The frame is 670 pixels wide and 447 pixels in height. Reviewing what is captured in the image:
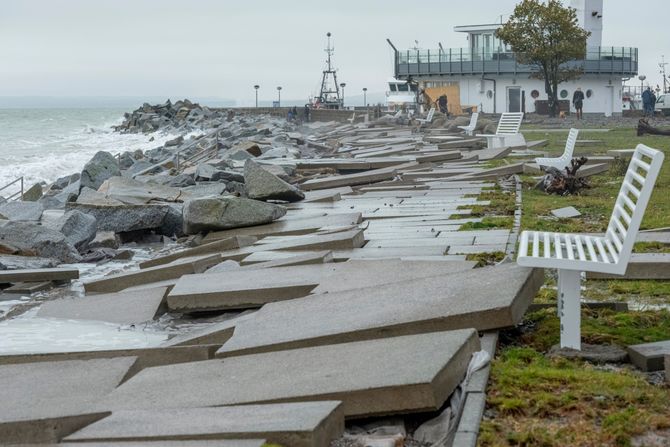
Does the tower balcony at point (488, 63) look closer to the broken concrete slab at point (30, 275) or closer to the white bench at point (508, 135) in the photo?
the white bench at point (508, 135)

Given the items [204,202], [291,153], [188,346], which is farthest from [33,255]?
[291,153]

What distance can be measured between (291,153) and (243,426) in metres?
21.9

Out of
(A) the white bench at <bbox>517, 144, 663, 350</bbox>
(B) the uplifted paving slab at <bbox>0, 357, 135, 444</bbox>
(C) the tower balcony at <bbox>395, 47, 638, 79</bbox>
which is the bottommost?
(B) the uplifted paving slab at <bbox>0, 357, 135, 444</bbox>

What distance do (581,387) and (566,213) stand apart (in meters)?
6.84

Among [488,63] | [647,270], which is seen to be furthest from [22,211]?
[488,63]

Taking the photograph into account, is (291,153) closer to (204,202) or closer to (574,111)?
(204,202)

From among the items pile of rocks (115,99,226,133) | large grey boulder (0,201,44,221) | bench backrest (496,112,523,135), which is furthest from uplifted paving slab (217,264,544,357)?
pile of rocks (115,99,226,133)

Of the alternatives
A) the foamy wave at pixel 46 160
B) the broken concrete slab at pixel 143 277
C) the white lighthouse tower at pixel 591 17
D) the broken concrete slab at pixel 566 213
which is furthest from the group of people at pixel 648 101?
the broken concrete slab at pixel 143 277

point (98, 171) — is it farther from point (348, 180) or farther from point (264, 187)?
point (264, 187)

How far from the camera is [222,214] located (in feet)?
39.3

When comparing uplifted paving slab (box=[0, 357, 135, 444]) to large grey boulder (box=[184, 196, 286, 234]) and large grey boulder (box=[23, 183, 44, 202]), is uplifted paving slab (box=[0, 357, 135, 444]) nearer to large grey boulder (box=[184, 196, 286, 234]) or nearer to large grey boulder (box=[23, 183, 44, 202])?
large grey boulder (box=[184, 196, 286, 234])

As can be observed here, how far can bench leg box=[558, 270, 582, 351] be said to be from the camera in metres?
5.44

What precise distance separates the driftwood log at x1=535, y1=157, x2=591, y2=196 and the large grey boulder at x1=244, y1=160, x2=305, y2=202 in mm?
3180

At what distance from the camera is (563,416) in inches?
176
